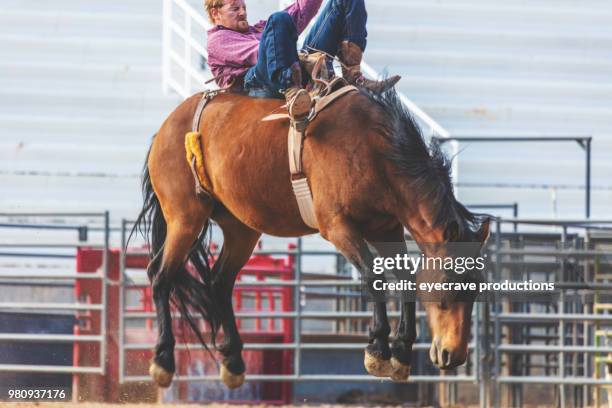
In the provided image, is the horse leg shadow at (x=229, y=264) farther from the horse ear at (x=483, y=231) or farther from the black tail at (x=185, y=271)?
the horse ear at (x=483, y=231)

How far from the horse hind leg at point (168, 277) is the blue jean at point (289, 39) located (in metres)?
0.69

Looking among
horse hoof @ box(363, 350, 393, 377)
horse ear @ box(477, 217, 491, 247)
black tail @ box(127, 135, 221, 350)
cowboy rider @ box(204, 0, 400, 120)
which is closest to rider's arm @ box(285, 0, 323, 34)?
cowboy rider @ box(204, 0, 400, 120)

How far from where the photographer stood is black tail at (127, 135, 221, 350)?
240 inches

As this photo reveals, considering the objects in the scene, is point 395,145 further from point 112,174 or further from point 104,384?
point 112,174

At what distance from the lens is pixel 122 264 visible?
8453 mm

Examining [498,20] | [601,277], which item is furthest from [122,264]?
[498,20]

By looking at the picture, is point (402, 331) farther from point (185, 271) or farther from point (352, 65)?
point (185, 271)

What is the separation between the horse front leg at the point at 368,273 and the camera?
510 cm

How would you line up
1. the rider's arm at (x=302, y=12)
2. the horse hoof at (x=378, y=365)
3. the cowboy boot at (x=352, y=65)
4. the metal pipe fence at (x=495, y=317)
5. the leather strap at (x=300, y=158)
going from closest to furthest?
1. the horse hoof at (x=378, y=365)
2. the leather strap at (x=300, y=158)
3. the cowboy boot at (x=352, y=65)
4. the rider's arm at (x=302, y=12)
5. the metal pipe fence at (x=495, y=317)

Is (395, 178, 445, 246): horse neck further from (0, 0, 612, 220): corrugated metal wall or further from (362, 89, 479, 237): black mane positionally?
(0, 0, 612, 220): corrugated metal wall

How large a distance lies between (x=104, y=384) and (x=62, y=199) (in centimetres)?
304

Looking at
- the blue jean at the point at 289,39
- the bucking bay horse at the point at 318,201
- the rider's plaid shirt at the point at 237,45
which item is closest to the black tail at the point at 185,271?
the bucking bay horse at the point at 318,201

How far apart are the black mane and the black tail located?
4.27 ft

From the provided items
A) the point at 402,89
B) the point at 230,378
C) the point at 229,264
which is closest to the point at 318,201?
the point at 229,264
